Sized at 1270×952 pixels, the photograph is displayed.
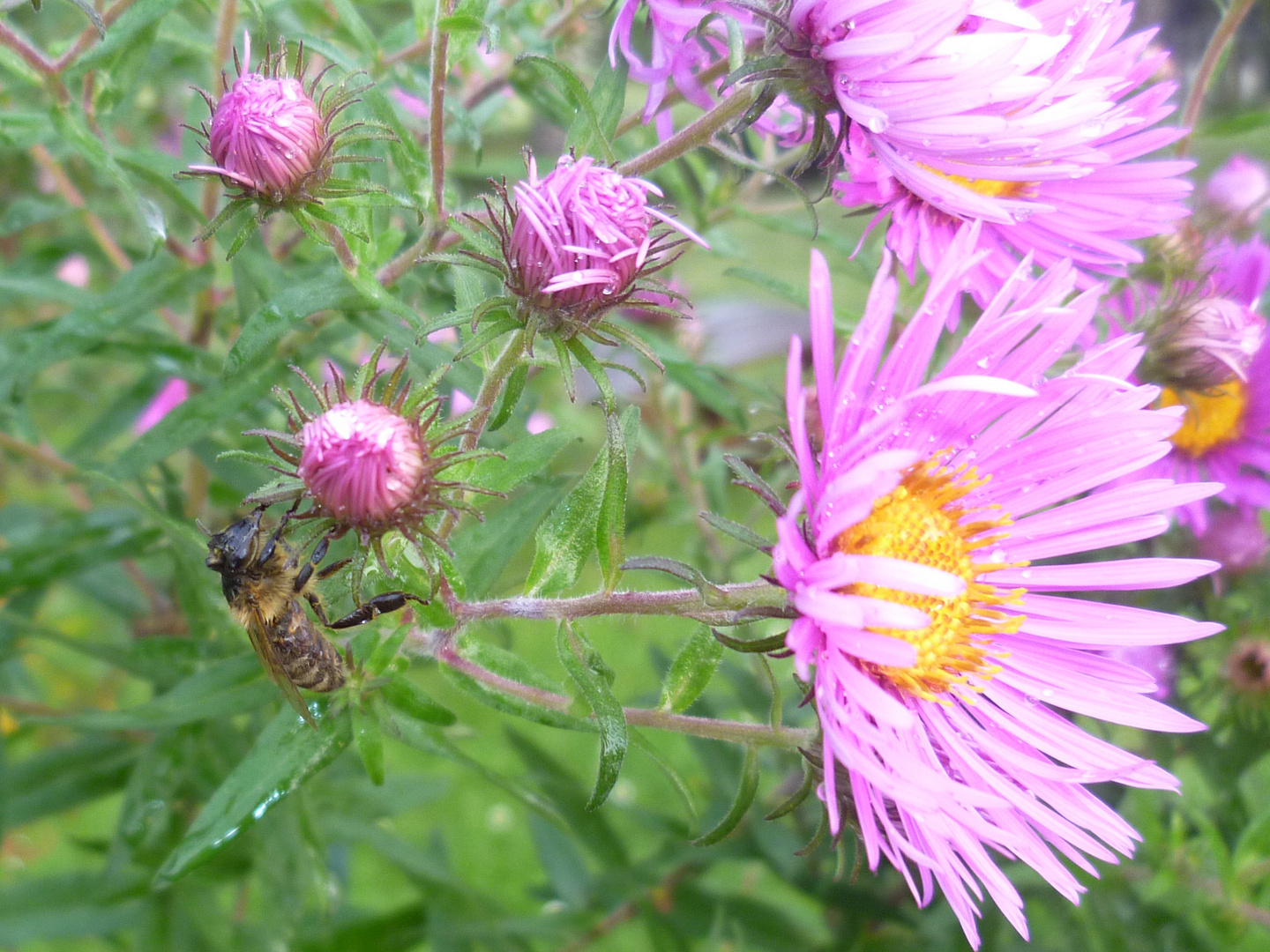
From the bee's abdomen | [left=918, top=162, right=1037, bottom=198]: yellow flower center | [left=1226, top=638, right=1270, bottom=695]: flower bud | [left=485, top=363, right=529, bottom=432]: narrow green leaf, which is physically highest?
[left=485, top=363, right=529, bottom=432]: narrow green leaf

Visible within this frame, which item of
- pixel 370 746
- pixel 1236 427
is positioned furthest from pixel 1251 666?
pixel 370 746

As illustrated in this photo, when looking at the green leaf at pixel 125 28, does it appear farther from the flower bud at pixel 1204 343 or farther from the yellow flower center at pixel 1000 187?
the flower bud at pixel 1204 343

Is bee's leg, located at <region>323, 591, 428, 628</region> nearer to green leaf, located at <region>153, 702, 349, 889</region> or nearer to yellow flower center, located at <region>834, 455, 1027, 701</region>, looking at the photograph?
green leaf, located at <region>153, 702, 349, 889</region>

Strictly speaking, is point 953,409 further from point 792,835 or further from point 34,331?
point 34,331

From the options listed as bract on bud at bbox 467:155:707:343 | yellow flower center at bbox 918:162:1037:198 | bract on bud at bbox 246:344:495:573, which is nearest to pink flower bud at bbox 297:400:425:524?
bract on bud at bbox 246:344:495:573

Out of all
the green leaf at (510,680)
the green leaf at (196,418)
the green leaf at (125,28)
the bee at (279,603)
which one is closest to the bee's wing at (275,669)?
the bee at (279,603)

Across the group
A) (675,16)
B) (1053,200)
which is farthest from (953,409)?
(675,16)
